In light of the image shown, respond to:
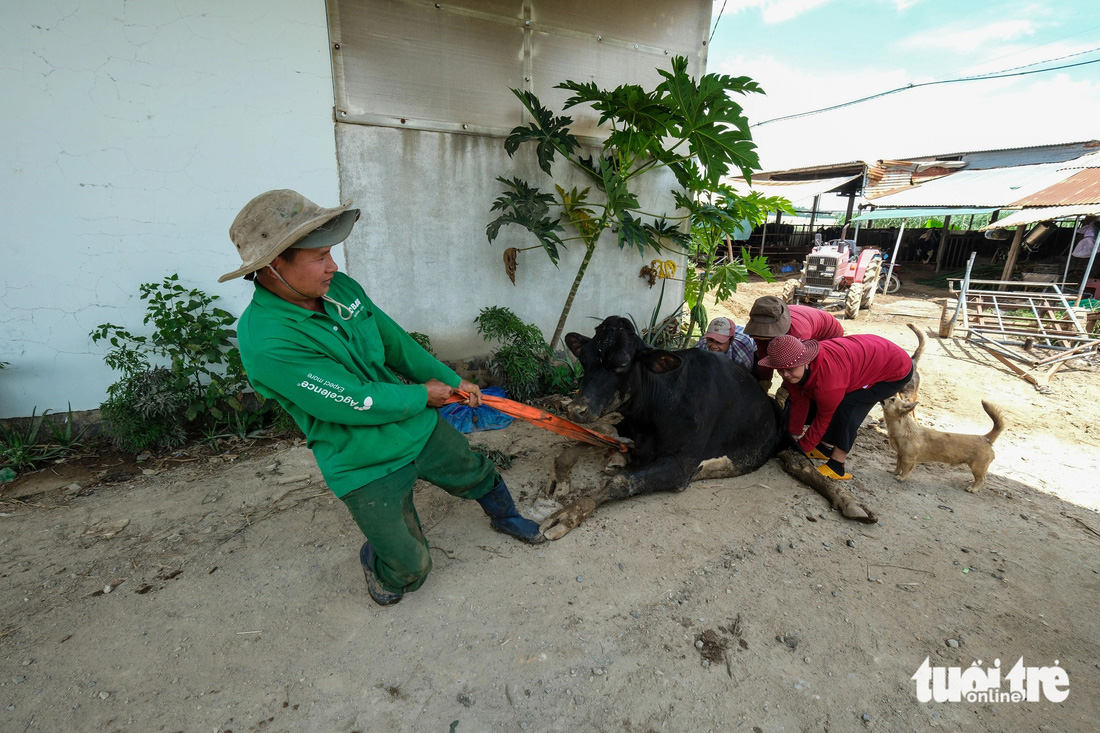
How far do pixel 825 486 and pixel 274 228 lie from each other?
367cm

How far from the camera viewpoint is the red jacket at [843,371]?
3.59 meters

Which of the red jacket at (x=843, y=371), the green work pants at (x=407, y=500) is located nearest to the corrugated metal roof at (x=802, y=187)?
the red jacket at (x=843, y=371)

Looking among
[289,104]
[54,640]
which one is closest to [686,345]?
[289,104]

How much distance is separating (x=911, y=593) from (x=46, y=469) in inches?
229

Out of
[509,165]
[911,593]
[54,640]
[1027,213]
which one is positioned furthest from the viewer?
[1027,213]

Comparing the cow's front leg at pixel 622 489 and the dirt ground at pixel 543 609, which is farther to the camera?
the cow's front leg at pixel 622 489

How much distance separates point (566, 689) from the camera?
218 cm

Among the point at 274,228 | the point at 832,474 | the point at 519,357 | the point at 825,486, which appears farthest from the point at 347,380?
the point at 832,474

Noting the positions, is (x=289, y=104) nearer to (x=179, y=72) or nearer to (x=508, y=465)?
(x=179, y=72)

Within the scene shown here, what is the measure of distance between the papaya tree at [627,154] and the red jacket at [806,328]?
130 centimetres

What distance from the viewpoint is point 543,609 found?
2582 mm

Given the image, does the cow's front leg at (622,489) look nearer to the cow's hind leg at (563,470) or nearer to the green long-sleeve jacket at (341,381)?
the cow's hind leg at (563,470)

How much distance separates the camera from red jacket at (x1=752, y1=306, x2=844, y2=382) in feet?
14.4

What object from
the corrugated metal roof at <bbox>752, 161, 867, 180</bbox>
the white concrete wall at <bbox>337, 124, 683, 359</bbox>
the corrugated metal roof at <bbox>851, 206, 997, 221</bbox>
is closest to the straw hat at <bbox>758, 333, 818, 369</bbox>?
the white concrete wall at <bbox>337, 124, 683, 359</bbox>
